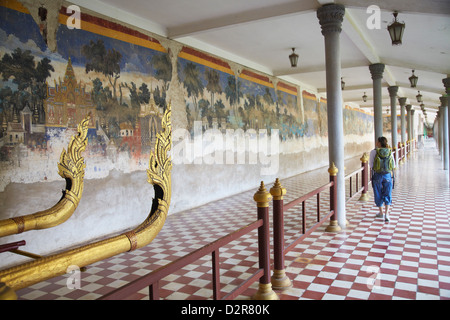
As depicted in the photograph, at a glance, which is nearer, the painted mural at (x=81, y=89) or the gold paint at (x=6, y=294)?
the gold paint at (x=6, y=294)

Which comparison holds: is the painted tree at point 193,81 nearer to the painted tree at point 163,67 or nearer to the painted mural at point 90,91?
the painted mural at point 90,91

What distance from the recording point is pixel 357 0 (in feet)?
21.5

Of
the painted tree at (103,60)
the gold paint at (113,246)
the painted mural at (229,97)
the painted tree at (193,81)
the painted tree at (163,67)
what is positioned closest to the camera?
the gold paint at (113,246)

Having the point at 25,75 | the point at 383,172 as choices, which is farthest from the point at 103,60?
the point at 383,172

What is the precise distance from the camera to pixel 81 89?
20.7 feet

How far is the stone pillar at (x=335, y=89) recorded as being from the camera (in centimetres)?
681

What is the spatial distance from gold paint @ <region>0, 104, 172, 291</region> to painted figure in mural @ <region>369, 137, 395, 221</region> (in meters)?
5.48

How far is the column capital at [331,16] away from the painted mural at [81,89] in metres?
3.65

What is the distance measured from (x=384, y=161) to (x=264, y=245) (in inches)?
173

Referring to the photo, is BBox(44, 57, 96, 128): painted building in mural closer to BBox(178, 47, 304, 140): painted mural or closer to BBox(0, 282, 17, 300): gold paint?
BBox(178, 47, 304, 140): painted mural

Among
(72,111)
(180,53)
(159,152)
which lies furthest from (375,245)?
(180,53)

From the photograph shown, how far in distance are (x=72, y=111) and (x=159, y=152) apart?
13.4 ft

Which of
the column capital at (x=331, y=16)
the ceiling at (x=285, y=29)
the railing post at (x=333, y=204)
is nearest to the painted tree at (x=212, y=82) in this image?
the ceiling at (x=285, y=29)

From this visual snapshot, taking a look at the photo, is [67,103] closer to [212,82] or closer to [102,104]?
[102,104]
